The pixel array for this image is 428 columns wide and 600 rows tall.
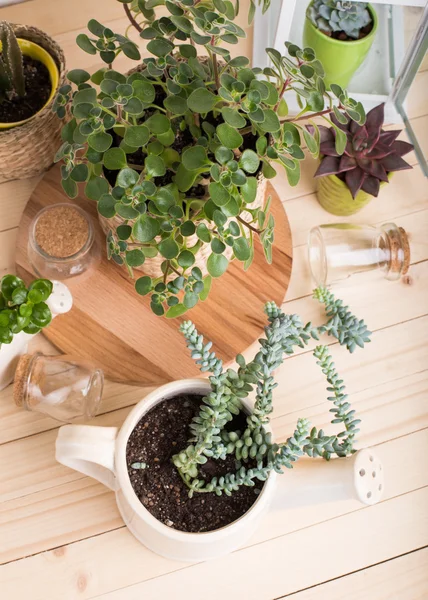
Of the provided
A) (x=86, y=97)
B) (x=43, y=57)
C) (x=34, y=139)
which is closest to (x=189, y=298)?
(x=86, y=97)

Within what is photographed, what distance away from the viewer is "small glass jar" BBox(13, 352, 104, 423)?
100 centimetres

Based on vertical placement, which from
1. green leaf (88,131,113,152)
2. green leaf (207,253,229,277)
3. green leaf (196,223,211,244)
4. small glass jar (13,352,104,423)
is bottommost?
small glass jar (13,352,104,423)

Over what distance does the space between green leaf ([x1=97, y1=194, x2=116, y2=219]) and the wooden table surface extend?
367 mm

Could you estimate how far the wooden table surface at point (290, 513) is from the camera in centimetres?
100

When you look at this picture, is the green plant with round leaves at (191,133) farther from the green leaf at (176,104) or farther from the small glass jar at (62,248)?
the small glass jar at (62,248)

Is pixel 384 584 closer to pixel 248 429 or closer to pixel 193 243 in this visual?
pixel 248 429

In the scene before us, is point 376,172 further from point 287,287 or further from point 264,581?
point 264,581

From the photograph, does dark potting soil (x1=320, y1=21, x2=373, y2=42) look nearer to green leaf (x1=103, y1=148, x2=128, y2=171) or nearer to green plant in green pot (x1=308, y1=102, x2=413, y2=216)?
green plant in green pot (x1=308, y1=102, x2=413, y2=216)

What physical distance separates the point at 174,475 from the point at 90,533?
0.21 m

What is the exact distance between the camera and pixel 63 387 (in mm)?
1015

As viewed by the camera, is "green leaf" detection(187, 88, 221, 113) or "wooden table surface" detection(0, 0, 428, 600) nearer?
→ "green leaf" detection(187, 88, 221, 113)

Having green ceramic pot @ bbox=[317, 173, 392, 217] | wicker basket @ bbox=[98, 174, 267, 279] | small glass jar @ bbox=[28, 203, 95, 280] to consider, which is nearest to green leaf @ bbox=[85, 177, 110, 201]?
wicker basket @ bbox=[98, 174, 267, 279]

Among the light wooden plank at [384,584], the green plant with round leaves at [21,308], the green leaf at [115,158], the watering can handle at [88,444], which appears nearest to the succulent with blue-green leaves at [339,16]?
the green leaf at [115,158]

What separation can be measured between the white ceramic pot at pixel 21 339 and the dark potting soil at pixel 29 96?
277 millimetres
